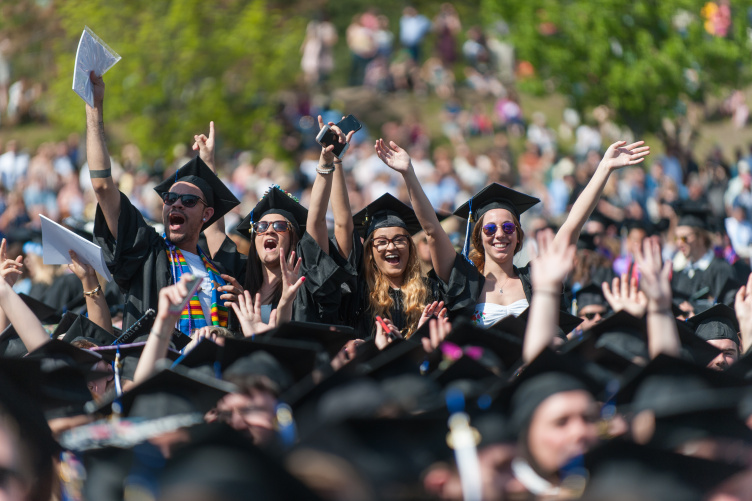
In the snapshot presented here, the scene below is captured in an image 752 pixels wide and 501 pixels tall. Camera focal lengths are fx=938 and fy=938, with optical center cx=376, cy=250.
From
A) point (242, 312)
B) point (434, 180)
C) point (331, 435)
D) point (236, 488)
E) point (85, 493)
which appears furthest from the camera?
point (434, 180)

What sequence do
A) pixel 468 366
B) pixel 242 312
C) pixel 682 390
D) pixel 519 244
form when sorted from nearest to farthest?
1. pixel 682 390
2. pixel 468 366
3. pixel 242 312
4. pixel 519 244

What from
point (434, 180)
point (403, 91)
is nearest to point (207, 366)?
point (434, 180)

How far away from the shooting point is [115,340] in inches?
220

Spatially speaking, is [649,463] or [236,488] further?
[649,463]

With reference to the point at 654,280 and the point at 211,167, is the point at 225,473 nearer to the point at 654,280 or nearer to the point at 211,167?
the point at 654,280

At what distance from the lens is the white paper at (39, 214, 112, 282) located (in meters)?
5.46

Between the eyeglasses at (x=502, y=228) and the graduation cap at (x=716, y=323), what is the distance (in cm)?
129

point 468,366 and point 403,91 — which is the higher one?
point 403,91

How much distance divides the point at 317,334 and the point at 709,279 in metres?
5.36

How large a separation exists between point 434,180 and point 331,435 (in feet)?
37.1

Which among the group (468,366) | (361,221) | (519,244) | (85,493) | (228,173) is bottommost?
(85,493)

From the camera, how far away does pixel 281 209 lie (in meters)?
6.04

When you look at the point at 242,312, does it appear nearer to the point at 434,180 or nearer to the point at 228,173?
the point at 434,180

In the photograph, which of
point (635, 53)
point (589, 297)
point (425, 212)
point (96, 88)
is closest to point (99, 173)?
point (96, 88)
